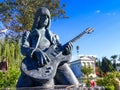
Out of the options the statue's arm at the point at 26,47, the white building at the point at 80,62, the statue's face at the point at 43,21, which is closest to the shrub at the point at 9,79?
the statue's face at the point at 43,21

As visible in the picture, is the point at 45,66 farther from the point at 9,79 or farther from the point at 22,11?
the point at 22,11

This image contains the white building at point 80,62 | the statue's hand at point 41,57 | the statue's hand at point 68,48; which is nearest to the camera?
the statue's hand at point 41,57

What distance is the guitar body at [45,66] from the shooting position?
556 centimetres

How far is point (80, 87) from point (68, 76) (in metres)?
0.90

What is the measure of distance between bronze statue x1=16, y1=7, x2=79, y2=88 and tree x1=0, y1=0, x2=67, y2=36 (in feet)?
69.1

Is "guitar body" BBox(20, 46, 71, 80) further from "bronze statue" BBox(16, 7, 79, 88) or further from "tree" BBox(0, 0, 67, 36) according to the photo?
"tree" BBox(0, 0, 67, 36)

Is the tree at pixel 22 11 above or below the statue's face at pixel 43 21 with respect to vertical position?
above

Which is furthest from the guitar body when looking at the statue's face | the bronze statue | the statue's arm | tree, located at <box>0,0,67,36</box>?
tree, located at <box>0,0,67,36</box>

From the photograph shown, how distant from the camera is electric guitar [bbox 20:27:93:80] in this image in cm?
556

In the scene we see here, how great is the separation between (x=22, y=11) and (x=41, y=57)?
73.9 feet

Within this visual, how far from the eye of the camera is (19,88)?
5.38 meters

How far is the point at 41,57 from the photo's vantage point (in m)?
5.71

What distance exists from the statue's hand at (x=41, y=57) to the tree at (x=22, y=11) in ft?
70.7

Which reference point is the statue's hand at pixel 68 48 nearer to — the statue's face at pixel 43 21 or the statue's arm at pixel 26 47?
the statue's arm at pixel 26 47
